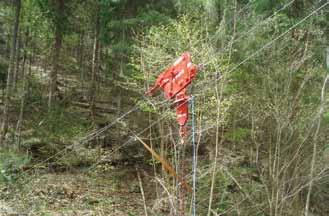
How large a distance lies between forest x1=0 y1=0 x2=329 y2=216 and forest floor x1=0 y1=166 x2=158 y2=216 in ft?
0.13

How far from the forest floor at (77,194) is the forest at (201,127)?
0.13 ft

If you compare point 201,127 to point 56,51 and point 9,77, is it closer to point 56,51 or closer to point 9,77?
point 9,77

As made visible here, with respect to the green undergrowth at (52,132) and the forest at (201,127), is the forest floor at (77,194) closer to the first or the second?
the forest at (201,127)

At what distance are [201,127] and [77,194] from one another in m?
4.61

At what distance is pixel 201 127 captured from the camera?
9383mm

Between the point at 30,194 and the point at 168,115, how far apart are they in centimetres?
458

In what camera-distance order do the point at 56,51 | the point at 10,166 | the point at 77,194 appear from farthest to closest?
the point at 56,51
the point at 77,194
the point at 10,166

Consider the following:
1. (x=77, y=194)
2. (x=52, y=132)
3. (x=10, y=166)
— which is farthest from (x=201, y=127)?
(x=52, y=132)

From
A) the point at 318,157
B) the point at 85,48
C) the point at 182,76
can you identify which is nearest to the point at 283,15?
the point at 318,157

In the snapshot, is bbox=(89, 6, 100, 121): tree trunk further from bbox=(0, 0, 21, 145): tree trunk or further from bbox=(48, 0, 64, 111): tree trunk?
bbox=(0, 0, 21, 145): tree trunk

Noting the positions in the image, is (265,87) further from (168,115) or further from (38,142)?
(38,142)

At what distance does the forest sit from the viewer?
9719mm

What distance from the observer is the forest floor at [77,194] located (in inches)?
434

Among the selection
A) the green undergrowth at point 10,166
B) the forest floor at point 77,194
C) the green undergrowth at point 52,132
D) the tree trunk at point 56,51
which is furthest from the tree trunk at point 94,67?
the green undergrowth at point 10,166
